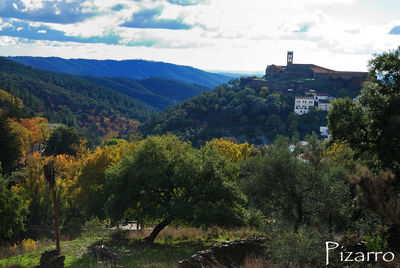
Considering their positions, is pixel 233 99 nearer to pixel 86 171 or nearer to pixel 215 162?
pixel 86 171

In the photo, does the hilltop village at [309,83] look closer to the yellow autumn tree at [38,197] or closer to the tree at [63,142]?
the tree at [63,142]

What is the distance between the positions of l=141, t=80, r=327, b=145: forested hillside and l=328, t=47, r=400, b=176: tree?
102625mm

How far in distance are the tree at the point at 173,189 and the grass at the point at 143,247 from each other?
1.20 metres

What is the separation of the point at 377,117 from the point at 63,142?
7101cm

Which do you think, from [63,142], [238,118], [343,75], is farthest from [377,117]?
[343,75]

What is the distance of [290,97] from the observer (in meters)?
145

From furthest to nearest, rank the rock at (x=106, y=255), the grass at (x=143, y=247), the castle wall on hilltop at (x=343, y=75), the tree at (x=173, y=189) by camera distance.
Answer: the castle wall on hilltop at (x=343, y=75) → the tree at (x=173, y=189) → the grass at (x=143, y=247) → the rock at (x=106, y=255)

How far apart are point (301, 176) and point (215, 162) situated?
547 cm

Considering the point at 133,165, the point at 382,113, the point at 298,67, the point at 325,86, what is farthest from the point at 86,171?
the point at 298,67

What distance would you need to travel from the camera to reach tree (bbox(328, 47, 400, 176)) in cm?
1652

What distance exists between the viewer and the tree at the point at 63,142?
253 feet

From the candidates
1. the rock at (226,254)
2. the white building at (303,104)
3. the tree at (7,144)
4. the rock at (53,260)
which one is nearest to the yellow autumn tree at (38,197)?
the tree at (7,144)

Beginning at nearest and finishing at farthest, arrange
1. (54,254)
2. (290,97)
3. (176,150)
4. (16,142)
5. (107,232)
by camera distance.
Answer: (54,254), (176,150), (107,232), (16,142), (290,97)

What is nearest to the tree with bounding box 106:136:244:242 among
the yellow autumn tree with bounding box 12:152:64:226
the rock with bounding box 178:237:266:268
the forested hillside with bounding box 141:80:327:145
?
the rock with bounding box 178:237:266:268
